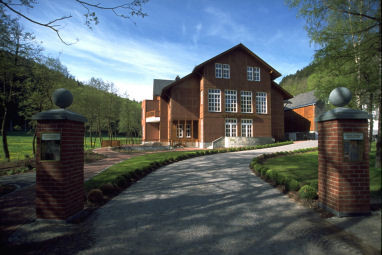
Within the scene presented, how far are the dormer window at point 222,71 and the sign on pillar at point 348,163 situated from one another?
2045cm

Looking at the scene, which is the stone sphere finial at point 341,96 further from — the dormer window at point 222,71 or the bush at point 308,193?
the dormer window at point 222,71

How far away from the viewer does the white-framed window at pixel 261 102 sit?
25172mm

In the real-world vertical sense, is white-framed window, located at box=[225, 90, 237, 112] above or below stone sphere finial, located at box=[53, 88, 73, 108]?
above

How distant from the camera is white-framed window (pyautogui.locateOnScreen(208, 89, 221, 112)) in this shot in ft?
78.3

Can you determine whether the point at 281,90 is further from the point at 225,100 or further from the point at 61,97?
the point at 61,97

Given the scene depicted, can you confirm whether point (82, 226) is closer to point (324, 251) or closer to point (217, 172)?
point (324, 251)

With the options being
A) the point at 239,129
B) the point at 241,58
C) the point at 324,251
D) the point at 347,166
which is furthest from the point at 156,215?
the point at 241,58

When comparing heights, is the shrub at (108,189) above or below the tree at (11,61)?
below

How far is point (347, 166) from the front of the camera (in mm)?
4121

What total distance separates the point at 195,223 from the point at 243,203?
162 centimetres

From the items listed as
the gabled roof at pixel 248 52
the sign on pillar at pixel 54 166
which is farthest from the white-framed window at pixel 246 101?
the sign on pillar at pixel 54 166

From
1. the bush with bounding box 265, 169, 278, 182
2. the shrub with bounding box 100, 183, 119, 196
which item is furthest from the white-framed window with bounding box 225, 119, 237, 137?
the shrub with bounding box 100, 183, 119, 196

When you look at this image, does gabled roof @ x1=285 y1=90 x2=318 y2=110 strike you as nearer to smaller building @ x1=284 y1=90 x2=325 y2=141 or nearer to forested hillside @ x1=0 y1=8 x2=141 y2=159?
smaller building @ x1=284 y1=90 x2=325 y2=141

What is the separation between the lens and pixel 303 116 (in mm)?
32125
